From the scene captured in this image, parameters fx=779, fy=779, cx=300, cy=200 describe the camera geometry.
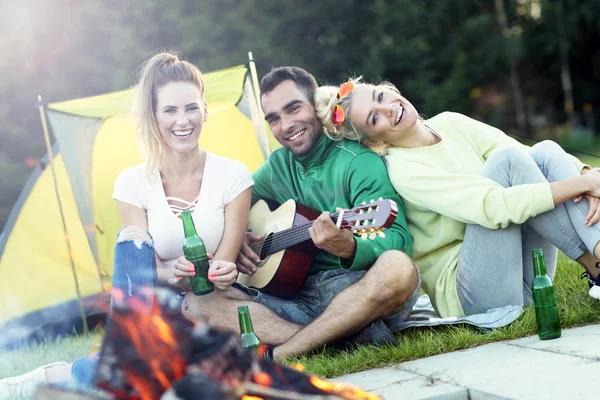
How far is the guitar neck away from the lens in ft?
11.0

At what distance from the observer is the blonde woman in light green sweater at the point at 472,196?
3.06 m

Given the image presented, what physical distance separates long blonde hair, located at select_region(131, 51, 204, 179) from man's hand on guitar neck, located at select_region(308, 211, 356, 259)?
0.89 metres

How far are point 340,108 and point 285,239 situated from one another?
2.08 ft

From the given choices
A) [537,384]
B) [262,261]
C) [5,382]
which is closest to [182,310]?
[262,261]

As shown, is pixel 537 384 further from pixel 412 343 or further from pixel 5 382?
pixel 5 382

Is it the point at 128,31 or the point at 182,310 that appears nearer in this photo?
the point at 182,310

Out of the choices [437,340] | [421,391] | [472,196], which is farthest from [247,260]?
[421,391]

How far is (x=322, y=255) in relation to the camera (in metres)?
3.55

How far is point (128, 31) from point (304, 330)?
690 inches

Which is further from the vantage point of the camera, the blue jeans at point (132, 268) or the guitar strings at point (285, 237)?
the guitar strings at point (285, 237)

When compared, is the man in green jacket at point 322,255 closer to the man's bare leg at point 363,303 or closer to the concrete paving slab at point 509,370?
the man's bare leg at point 363,303

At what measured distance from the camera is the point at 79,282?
15.8ft

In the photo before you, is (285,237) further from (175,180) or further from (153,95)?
(153,95)

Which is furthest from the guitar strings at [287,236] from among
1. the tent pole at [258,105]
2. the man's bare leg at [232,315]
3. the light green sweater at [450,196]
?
the tent pole at [258,105]
